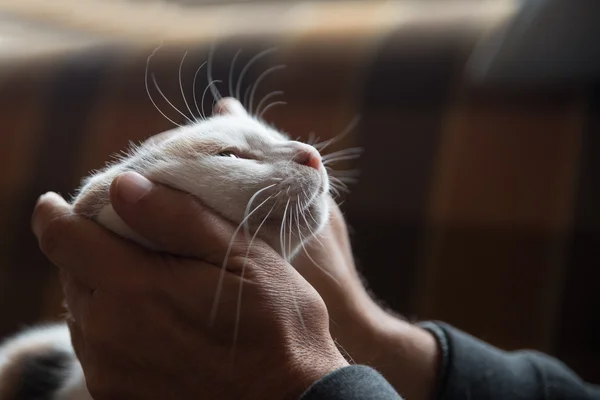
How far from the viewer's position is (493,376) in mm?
648

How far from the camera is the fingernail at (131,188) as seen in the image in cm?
45

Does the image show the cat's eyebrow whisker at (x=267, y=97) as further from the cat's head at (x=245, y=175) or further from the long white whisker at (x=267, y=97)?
the cat's head at (x=245, y=175)

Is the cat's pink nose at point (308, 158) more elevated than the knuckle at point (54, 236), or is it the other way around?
the cat's pink nose at point (308, 158)

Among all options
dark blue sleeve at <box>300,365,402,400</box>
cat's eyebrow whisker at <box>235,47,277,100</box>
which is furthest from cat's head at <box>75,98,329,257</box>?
cat's eyebrow whisker at <box>235,47,277,100</box>

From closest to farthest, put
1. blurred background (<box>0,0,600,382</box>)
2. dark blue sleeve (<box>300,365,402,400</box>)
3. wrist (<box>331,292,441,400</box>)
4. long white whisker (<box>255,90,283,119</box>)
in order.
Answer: dark blue sleeve (<box>300,365,402,400</box>) < wrist (<box>331,292,441,400</box>) < blurred background (<box>0,0,600,382</box>) < long white whisker (<box>255,90,283,119</box>)

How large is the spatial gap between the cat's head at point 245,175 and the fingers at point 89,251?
0.08ft

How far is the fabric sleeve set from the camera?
0.64 m

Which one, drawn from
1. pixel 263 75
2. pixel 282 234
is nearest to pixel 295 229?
pixel 282 234

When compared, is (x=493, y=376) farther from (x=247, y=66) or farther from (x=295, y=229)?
(x=247, y=66)

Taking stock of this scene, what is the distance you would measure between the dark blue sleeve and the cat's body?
13 centimetres

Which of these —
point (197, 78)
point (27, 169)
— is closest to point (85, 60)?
point (27, 169)

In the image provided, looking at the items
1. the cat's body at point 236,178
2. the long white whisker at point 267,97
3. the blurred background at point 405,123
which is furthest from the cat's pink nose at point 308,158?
the long white whisker at point 267,97

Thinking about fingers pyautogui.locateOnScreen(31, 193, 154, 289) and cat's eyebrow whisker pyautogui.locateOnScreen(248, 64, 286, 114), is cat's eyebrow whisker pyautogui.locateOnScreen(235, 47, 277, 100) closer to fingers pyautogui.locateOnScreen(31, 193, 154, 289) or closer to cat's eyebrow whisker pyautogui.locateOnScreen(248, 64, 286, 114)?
cat's eyebrow whisker pyautogui.locateOnScreen(248, 64, 286, 114)

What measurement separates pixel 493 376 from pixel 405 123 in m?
0.43
